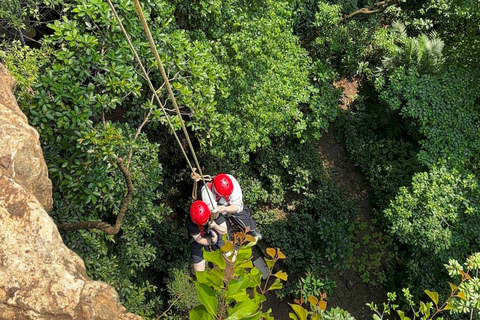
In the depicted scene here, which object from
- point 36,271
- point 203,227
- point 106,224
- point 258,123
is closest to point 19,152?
point 36,271

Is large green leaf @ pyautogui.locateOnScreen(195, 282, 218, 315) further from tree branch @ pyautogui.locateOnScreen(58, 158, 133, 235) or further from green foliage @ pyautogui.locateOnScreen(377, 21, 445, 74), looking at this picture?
green foliage @ pyautogui.locateOnScreen(377, 21, 445, 74)

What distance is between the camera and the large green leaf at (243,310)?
7.09 feet

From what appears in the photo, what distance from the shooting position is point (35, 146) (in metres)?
3.54

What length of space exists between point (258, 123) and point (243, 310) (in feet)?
17.5

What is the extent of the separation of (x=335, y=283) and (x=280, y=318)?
4.62 feet

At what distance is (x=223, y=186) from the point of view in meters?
5.46

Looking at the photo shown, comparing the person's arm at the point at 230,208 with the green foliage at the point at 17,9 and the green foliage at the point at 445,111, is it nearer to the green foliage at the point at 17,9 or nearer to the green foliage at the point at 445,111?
the green foliage at the point at 17,9

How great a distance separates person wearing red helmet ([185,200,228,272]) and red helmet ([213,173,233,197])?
347 millimetres

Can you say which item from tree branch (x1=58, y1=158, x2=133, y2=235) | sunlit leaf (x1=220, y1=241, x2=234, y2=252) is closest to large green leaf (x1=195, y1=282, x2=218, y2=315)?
sunlit leaf (x1=220, y1=241, x2=234, y2=252)

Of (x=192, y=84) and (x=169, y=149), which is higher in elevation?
(x=192, y=84)

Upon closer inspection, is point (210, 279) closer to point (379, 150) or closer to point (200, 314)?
point (200, 314)

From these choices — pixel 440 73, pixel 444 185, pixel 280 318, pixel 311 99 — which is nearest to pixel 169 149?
pixel 311 99

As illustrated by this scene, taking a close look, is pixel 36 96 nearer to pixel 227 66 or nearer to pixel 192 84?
pixel 192 84

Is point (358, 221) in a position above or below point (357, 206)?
below
